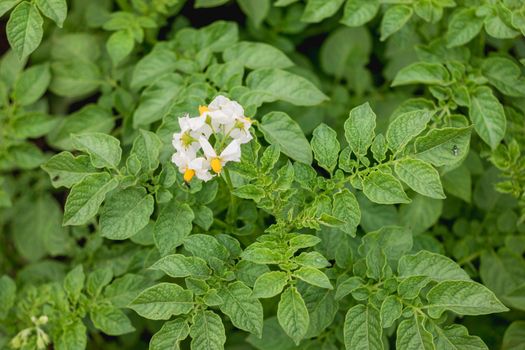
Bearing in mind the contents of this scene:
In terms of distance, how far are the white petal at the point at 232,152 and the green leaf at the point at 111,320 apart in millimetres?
628

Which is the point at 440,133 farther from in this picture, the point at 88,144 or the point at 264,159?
the point at 88,144

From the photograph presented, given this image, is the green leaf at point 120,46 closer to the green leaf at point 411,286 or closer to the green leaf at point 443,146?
the green leaf at point 443,146

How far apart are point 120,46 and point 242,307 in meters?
1.04

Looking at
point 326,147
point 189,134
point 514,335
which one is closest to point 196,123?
point 189,134

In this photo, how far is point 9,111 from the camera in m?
2.21

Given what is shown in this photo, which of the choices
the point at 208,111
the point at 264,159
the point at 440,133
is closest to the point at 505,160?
the point at 440,133

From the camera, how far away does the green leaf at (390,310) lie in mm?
1499

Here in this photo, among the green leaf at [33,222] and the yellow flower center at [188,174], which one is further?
the green leaf at [33,222]

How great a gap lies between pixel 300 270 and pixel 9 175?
4.99 ft

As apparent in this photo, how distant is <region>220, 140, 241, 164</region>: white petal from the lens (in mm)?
1480

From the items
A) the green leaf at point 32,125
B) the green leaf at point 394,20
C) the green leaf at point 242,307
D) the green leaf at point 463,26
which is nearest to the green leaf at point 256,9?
the green leaf at point 394,20

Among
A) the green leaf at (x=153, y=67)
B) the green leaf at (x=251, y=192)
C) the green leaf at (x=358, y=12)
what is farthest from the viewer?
the green leaf at (x=153, y=67)

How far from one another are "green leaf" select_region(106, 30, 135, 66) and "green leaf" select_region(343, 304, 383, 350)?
3.74 ft

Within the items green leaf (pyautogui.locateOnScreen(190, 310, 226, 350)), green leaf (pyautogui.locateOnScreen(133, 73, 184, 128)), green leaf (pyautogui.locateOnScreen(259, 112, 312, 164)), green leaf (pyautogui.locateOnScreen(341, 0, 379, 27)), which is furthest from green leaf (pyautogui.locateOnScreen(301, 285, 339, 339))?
green leaf (pyautogui.locateOnScreen(341, 0, 379, 27))
